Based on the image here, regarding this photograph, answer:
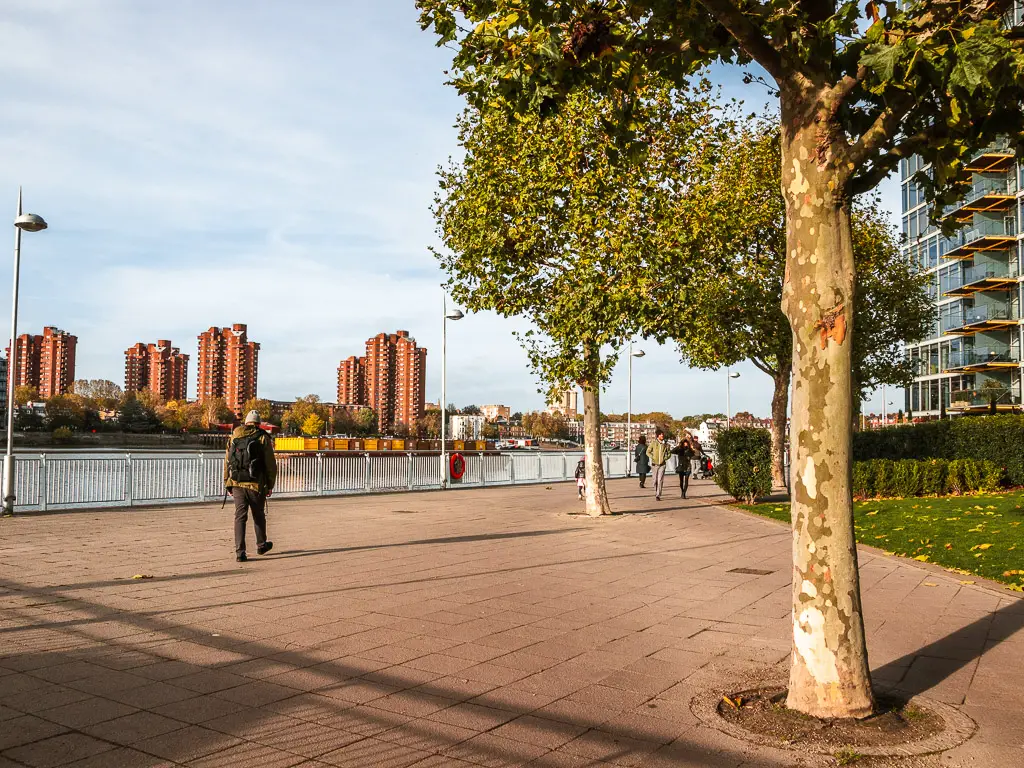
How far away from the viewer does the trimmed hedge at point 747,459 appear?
67.1 feet

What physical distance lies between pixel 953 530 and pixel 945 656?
26.2ft

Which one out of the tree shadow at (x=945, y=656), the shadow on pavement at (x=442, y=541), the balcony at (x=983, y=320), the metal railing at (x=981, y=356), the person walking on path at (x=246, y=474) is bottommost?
the shadow on pavement at (x=442, y=541)

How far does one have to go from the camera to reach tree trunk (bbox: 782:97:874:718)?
4.54m

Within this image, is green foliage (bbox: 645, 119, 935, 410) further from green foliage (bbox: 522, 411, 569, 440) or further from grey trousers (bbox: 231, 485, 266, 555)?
green foliage (bbox: 522, 411, 569, 440)

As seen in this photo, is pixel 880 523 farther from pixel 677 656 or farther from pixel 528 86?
pixel 528 86

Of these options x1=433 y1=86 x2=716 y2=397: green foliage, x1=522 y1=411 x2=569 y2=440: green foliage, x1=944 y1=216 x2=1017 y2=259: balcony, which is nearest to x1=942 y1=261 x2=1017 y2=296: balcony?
x1=944 y1=216 x2=1017 y2=259: balcony

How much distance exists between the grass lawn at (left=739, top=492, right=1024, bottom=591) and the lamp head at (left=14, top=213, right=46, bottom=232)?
1601cm

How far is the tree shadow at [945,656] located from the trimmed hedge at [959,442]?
17.0m

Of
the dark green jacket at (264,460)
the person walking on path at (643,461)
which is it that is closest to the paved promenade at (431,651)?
the dark green jacket at (264,460)

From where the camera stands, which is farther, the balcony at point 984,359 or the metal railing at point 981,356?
the metal railing at point 981,356

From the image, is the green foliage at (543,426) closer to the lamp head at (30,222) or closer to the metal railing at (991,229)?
the metal railing at (991,229)

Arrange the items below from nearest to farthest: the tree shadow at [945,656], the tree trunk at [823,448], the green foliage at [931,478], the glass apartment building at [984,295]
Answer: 1. the tree trunk at [823,448]
2. the tree shadow at [945,656]
3. the green foliage at [931,478]
4. the glass apartment building at [984,295]

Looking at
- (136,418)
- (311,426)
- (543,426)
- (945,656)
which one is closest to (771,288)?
(945,656)

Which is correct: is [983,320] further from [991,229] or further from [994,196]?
[994,196]
